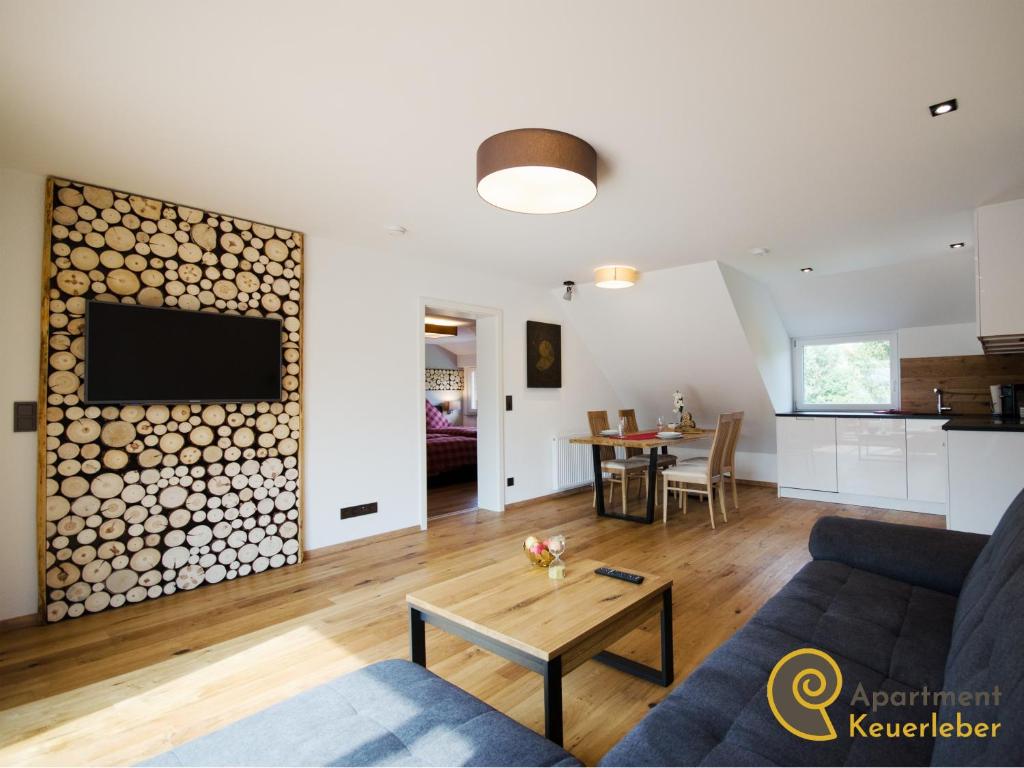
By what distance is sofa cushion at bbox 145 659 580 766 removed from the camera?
3.78ft

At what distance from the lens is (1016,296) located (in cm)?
311

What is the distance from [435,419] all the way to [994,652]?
338 inches

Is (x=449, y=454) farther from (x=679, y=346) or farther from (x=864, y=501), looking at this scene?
(x=864, y=501)

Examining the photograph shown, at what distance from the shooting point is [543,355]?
18.5ft

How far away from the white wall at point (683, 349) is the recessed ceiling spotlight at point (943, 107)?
2.35 metres

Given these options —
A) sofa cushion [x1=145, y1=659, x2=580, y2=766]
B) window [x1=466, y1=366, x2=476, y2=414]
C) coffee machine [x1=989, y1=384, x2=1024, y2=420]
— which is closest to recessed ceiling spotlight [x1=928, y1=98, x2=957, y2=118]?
sofa cushion [x1=145, y1=659, x2=580, y2=766]

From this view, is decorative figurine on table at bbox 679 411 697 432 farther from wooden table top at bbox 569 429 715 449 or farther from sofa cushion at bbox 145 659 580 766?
sofa cushion at bbox 145 659 580 766

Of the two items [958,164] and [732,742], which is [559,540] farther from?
[958,164]

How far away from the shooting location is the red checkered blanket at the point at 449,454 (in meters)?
6.59

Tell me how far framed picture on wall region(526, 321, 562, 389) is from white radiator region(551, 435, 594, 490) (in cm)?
66

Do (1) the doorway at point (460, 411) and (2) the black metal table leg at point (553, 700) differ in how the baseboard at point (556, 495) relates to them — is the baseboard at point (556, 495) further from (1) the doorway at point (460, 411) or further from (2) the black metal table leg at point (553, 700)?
(2) the black metal table leg at point (553, 700)

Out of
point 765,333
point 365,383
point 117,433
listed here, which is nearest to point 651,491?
point 765,333

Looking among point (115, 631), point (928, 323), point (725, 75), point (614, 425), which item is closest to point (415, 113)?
point (725, 75)

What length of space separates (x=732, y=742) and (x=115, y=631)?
2.98 metres
